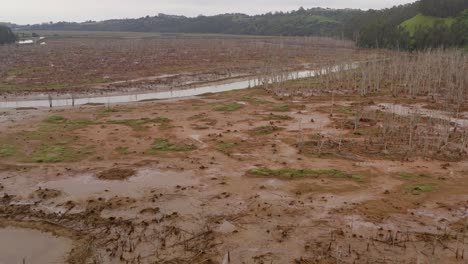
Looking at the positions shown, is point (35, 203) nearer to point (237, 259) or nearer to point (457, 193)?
point (237, 259)

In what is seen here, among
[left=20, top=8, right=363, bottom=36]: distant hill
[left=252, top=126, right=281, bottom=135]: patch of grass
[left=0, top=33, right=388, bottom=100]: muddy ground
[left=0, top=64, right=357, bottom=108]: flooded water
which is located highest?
[left=20, top=8, right=363, bottom=36]: distant hill

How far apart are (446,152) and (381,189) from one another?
4746mm

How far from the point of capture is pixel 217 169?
13.9 meters

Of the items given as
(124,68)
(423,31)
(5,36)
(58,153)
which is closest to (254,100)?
(58,153)

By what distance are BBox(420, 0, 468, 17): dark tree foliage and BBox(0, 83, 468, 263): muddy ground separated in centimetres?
4930

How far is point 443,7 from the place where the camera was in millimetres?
59781

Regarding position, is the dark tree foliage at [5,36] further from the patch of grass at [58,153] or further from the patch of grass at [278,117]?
the patch of grass at [278,117]

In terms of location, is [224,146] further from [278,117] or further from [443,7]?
[443,7]

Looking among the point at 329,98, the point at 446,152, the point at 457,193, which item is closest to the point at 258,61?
the point at 329,98

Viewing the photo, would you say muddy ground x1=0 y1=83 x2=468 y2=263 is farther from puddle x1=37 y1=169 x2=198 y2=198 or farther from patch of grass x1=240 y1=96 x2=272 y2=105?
patch of grass x1=240 y1=96 x2=272 y2=105

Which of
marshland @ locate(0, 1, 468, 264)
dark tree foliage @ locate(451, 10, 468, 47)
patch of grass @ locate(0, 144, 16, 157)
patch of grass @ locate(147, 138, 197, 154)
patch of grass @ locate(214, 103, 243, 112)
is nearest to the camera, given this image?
marshland @ locate(0, 1, 468, 264)

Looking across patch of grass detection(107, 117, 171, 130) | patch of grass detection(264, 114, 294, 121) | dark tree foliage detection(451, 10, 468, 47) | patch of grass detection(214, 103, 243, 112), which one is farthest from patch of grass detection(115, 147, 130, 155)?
dark tree foliage detection(451, 10, 468, 47)

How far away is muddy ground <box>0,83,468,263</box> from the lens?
29.7 ft

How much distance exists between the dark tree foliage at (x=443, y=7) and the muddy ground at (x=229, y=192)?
49.3 meters
